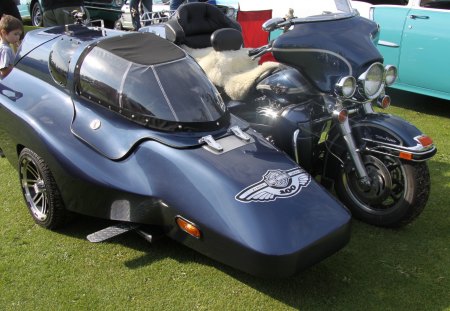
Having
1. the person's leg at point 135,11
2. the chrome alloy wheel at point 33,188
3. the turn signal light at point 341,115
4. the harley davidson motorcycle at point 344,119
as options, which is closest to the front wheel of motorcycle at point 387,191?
the harley davidson motorcycle at point 344,119

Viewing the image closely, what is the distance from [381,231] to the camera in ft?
11.0

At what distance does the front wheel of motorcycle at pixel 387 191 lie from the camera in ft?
10.3

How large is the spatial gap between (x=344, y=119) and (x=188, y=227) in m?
1.30

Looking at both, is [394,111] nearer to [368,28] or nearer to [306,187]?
[368,28]

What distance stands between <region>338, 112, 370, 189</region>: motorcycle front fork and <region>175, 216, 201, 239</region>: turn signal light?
1.26m

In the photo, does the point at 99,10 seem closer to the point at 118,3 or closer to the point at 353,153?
the point at 118,3

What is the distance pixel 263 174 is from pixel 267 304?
0.71 metres

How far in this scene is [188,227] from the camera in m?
2.62

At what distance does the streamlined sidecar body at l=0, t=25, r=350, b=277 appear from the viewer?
98.7 inches

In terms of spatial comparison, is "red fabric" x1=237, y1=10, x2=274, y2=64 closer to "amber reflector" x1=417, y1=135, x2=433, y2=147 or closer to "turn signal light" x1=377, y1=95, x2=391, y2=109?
"turn signal light" x1=377, y1=95, x2=391, y2=109

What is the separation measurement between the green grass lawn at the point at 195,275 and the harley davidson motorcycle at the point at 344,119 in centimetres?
28

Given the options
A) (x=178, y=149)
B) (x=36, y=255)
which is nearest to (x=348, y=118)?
(x=178, y=149)

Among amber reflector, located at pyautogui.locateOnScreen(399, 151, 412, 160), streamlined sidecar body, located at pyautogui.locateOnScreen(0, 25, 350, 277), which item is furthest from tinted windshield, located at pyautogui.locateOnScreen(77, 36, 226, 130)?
amber reflector, located at pyautogui.locateOnScreen(399, 151, 412, 160)

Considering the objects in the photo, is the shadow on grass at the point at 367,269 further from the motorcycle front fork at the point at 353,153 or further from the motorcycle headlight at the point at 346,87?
the motorcycle headlight at the point at 346,87
